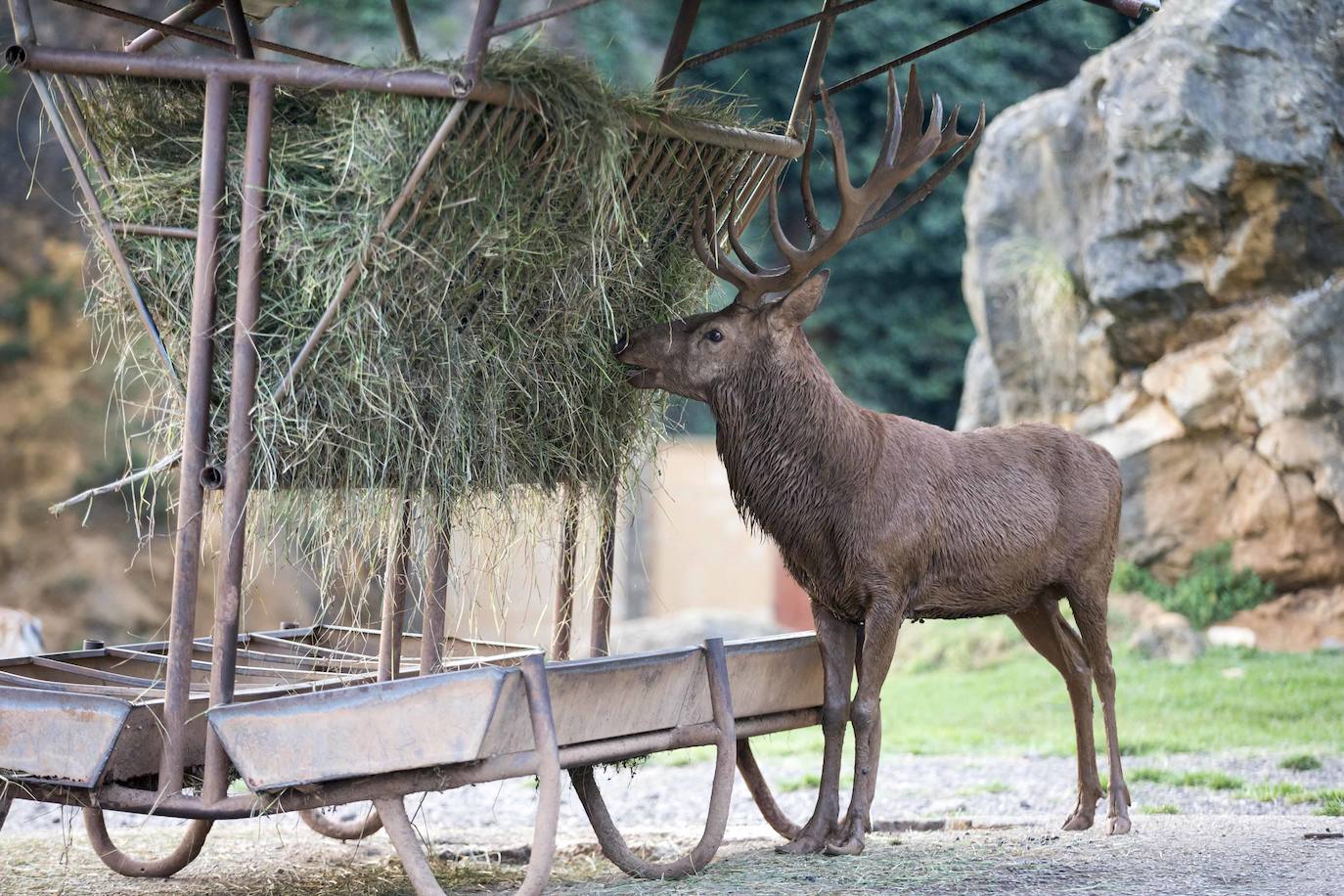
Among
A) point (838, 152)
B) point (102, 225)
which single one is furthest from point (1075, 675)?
point (102, 225)

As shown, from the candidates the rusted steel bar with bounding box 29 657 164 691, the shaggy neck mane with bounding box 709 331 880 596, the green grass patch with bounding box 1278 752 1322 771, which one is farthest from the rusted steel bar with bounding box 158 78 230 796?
the green grass patch with bounding box 1278 752 1322 771

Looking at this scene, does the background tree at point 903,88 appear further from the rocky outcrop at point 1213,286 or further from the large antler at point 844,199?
the large antler at point 844,199

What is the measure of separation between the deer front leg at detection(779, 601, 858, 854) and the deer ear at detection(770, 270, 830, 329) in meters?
1.05

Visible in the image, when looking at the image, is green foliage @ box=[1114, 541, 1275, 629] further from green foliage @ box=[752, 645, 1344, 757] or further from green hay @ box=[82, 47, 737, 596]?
green hay @ box=[82, 47, 737, 596]

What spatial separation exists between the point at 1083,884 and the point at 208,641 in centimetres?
342

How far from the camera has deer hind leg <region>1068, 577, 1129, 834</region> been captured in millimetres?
5504

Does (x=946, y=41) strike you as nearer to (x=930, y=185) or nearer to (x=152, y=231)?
(x=930, y=185)

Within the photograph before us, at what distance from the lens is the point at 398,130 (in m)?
4.13

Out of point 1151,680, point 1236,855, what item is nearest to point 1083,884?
point 1236,855

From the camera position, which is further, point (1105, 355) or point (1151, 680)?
point (1105, 355)

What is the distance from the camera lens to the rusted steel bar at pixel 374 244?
4.08 meters

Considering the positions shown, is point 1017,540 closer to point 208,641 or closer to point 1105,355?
point 208,641

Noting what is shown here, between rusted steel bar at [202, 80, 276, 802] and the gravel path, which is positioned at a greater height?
rusted steel bar at [202, 80, 276, 802]

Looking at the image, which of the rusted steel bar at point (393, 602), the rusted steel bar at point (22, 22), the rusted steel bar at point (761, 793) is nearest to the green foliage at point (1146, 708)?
the rusted steel bar at point (761, 793)
